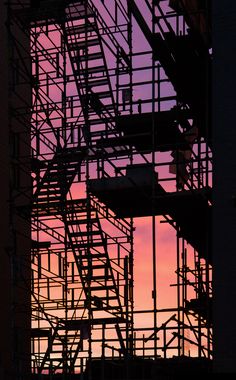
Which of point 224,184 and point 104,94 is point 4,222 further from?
point 224,184

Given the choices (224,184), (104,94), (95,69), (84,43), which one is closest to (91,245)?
(104,94)

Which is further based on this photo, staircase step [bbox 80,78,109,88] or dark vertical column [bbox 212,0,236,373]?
staircase step [bbox 80,78,109,88]

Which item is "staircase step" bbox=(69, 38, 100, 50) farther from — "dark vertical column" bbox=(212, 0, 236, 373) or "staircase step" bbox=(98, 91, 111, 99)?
"dark vertical column" bbox=(212, 0, 236, 373)

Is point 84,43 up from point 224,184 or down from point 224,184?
up

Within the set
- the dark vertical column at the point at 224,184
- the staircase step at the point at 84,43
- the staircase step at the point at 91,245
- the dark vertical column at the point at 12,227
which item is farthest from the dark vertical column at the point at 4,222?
the dark vertical column at the point at 224,184

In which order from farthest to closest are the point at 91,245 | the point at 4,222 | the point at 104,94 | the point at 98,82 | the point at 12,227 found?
the point at 4,222, the point at 98,82, the point at 104,94, the point at 12,227, the point at 91,245

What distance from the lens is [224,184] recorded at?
19.2 m

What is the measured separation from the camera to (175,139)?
2441cm

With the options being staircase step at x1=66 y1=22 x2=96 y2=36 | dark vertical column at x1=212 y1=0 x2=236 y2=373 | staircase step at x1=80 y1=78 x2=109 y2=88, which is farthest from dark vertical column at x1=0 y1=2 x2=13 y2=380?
dark vertical column at x1=212 y1=0 x2=236 y2=373

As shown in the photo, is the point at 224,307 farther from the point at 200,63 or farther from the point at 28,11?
the point at 28,11

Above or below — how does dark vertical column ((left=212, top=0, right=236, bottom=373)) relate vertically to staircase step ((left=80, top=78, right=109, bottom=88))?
below

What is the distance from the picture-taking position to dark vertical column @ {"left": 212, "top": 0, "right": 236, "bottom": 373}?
18.8 m

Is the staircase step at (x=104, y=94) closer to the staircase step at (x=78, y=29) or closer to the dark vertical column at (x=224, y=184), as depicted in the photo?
the staircase step at (x=78, y=29)

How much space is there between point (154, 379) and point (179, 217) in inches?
175
